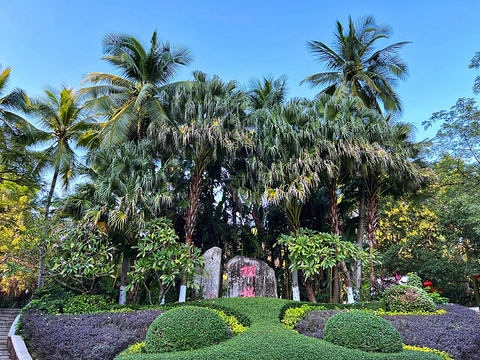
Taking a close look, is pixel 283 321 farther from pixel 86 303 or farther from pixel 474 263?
pixel 474 263

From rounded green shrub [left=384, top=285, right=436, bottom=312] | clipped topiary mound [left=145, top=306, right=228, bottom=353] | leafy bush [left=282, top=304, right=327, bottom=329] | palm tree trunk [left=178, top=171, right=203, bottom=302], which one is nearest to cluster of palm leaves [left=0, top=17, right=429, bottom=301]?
palm tree trunk [left=178, top=171, right=203, bottom=302]

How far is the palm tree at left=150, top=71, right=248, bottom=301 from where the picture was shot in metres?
10.7

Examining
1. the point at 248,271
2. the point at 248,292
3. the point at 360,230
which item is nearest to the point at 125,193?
the point at 248,271

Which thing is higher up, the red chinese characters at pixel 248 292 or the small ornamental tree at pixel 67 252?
the small ornamental tree at pixel 67 252

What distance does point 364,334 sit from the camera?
5.26m

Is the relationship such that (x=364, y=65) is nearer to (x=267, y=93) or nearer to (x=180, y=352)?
(x=267, y=93)

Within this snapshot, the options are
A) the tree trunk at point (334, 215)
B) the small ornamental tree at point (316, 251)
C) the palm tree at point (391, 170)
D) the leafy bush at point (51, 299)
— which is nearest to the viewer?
the leafy bush at point (51, 299)

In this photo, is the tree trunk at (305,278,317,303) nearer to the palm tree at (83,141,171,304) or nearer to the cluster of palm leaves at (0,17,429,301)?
the cluster of palm leaves at (0,17,429,301)

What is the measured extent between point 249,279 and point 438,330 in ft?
18.2

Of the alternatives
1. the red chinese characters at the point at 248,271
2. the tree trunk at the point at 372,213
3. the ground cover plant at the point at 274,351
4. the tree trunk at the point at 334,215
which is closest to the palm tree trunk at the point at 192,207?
the red chinese characters at the point at 248,271

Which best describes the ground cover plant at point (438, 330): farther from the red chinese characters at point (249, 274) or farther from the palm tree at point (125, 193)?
the palm tree at point (125, 193)

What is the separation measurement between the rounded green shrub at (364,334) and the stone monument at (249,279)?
515 cm

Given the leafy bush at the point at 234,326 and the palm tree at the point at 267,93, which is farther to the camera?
the palm tree at the point at 267,93

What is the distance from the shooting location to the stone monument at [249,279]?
10.6 meters
